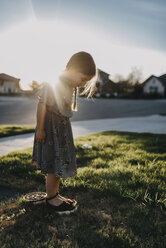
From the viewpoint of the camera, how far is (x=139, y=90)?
161 feet

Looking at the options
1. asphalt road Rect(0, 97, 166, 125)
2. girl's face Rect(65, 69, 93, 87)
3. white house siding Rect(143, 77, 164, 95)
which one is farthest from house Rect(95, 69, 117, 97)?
girl's face Rect(65, 69, 93, 87)

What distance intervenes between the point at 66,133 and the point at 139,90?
48547 mm

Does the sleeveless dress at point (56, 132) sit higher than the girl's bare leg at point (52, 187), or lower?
higher

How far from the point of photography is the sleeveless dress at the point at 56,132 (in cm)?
231

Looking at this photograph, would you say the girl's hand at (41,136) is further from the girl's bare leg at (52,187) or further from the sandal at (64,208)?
the sandal at (64,208)

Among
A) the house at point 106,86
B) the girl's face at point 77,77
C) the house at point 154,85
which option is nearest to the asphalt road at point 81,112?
the girl's face at point 77,77

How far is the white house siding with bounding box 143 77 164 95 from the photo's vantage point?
55344 mm

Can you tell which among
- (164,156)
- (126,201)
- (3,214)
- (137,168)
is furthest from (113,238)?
(164,156)

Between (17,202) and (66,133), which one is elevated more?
(66,133)

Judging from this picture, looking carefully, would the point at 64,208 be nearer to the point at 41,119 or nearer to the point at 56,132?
the point at 56,132

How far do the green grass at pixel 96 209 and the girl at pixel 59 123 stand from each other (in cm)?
24

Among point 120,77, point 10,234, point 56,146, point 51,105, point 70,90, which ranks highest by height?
point 120,77

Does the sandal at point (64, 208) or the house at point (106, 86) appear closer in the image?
the sandal at point (64, 208)

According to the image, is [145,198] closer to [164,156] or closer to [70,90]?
[70,90]
